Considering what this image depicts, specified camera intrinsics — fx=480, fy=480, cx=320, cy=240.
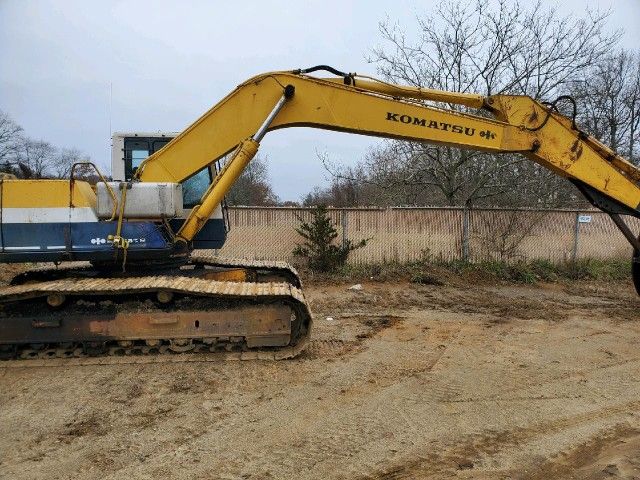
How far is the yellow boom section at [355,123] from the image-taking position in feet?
19.7

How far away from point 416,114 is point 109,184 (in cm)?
391

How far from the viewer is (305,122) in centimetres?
616

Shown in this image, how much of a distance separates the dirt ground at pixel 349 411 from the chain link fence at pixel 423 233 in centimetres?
591

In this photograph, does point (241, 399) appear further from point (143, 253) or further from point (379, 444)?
point (143, 253)

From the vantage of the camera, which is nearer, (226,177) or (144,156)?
(226,177)

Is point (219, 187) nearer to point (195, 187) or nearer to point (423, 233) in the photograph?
point (195, 187)

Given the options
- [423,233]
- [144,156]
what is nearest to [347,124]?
[144,156]

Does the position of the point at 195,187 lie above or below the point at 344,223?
above

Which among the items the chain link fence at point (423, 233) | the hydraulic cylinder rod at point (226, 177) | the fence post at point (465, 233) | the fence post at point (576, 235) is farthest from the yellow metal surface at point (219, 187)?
the fence post at point (576, 235)

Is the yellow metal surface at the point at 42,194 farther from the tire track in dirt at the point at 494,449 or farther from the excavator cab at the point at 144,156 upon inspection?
the tire track in dirt at the point at 494,449

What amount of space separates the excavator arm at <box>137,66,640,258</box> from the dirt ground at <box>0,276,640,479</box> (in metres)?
2.13

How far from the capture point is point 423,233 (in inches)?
512

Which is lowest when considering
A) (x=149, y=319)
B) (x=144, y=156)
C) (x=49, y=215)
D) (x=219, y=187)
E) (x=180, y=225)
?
(x=149, y=319)

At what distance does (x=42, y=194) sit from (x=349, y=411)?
13.9 feet
